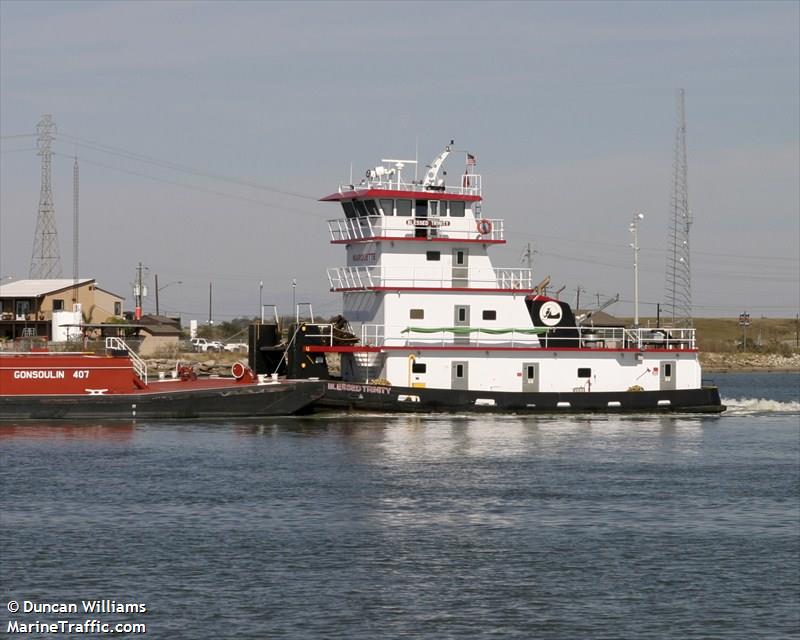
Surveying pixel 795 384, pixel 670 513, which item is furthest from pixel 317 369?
pixel 795 384

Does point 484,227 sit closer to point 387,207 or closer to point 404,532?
point 387,207

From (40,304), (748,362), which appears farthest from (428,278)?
(748,362)

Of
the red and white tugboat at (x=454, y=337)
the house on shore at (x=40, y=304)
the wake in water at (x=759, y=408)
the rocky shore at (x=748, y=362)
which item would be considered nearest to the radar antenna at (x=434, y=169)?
the red and white tugboat at (x=454, y=337)

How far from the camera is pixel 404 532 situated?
86.8ft

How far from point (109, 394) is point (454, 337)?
12.3 meters

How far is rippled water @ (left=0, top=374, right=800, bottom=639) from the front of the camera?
2119 cm

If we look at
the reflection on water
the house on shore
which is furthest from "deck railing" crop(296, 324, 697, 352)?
the house on shore

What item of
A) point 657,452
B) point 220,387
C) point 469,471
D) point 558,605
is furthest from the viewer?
point 220,387

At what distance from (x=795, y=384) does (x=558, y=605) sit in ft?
238

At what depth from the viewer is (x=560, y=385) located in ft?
152

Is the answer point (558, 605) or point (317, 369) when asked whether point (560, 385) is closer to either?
point (317, 369)

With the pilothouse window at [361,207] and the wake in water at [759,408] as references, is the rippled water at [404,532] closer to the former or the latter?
the pilothouse window at [361,207]

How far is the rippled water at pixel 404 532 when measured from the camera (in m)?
21.2

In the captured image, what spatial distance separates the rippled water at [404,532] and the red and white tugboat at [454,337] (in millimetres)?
3989
